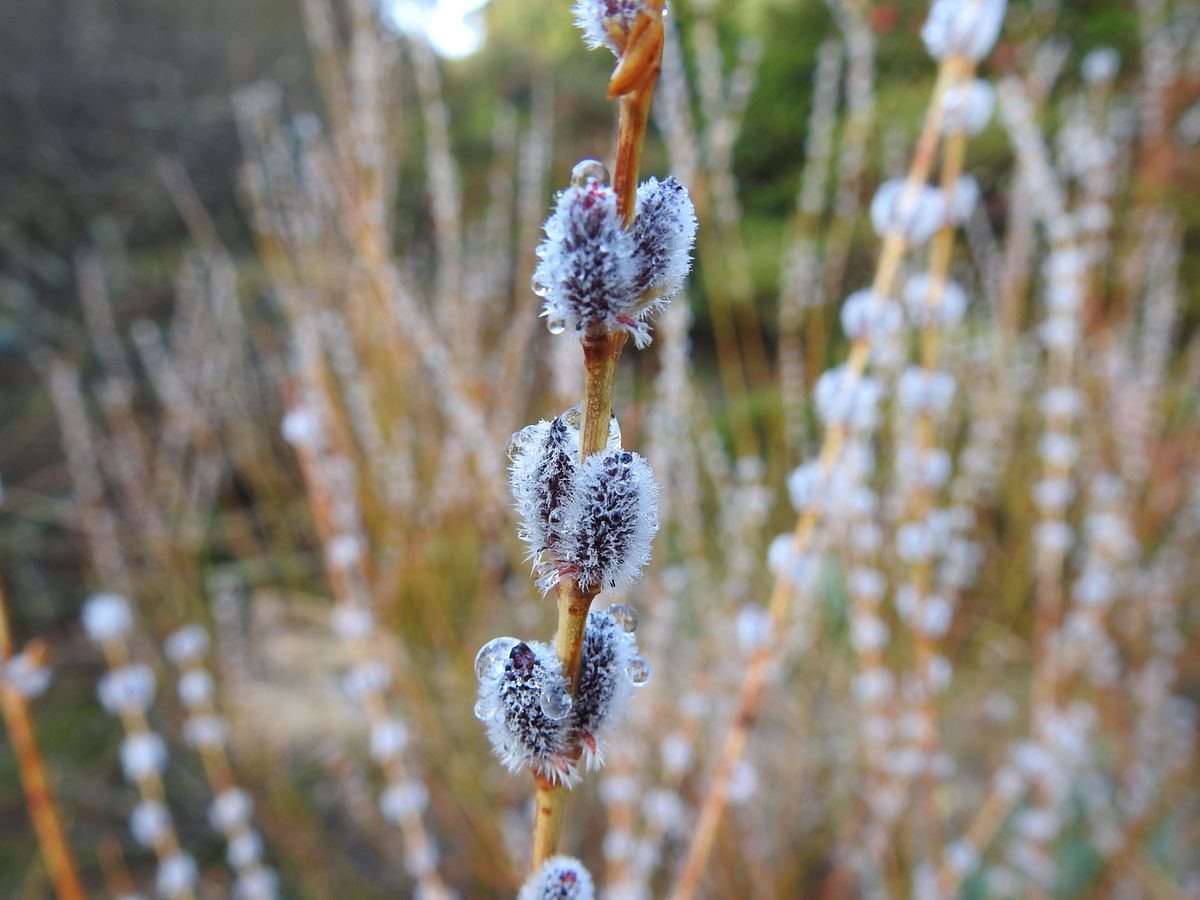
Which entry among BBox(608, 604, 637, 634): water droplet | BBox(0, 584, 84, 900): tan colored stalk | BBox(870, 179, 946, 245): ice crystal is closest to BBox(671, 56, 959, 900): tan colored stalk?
BBox(870, 179, 946, 245): ice crystal

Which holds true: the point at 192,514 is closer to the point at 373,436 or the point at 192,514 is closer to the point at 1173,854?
the point at 373,436

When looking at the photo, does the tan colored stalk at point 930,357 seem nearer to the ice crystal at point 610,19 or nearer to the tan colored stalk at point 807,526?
the tan colored stalk at point 807,526

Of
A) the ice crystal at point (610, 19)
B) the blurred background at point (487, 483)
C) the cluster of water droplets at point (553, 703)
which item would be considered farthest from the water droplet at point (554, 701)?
the blurred background at point (487, 483)

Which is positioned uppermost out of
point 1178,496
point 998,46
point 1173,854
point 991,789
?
point 998,46

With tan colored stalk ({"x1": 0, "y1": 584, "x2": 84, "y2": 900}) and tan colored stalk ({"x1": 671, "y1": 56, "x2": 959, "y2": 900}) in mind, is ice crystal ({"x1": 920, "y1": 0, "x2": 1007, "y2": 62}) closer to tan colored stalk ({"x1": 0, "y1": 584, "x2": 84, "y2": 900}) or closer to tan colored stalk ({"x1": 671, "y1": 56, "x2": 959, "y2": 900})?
tan colored stalk ({"x1": 671, "y1": 56, "x2": 959, "y2": 900})

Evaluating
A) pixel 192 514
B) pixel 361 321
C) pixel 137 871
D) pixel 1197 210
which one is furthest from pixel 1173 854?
pixel 1197 210

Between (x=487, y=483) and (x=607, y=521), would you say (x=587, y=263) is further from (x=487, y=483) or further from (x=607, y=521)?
(x=487, y=483)
